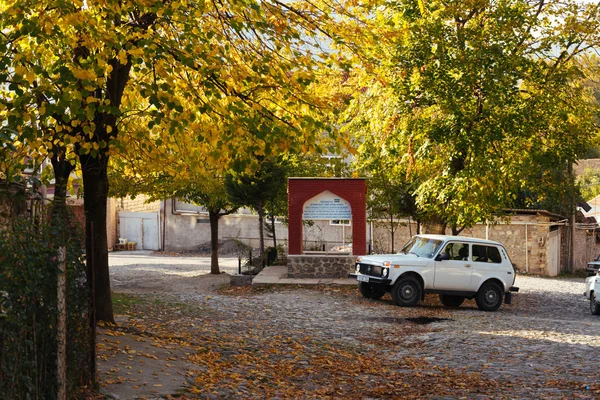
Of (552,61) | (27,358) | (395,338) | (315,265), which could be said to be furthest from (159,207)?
(27,358)

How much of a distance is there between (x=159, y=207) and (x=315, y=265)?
27110 millimetres

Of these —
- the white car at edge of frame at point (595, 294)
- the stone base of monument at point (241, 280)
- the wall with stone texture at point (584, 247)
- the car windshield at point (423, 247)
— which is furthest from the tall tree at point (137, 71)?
the wall with stone texture at point (584, 247)

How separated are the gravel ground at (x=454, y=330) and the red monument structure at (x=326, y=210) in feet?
6.46

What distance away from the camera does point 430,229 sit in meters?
26.1

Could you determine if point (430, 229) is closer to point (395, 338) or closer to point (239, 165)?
point (395, 338)

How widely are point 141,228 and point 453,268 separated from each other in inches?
1298

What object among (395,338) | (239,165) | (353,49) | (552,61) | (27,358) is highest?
(552,61)

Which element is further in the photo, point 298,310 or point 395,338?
point 298,310

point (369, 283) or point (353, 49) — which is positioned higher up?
point (353, 49)

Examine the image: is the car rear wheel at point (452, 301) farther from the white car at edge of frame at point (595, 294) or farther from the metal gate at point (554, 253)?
the metal gate at point (554, 253)

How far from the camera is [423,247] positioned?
69.7ft

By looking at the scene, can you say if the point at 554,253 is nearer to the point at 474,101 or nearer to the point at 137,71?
the point at 474,101

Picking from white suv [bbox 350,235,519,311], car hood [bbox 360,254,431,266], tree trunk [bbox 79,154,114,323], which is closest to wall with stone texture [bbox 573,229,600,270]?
white suv [bbox 350,235,519,311]

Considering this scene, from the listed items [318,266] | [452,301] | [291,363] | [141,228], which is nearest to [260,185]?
[318,266]
